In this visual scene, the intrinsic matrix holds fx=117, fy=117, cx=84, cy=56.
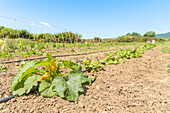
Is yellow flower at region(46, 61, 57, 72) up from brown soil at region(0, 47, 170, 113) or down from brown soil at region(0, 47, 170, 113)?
up

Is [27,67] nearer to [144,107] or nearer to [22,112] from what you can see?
[22,112]

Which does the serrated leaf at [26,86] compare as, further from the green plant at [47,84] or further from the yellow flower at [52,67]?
the yellow flower at [52,67]

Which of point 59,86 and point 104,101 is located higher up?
point 59,86

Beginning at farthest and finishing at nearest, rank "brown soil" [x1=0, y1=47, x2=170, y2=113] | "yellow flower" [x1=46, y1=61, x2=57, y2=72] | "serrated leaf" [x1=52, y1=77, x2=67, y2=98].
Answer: "yellow flower" [x1=46, y1=61, x2=57, y2=72] → "serrated leaf" [x1=52, y1=77, x2=67, y2=98] → "brown soil" [x1=0, y1=47, x2=170, y2=113]

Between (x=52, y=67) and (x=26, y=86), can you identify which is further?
(x=52, y=67)

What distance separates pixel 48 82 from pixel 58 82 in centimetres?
27

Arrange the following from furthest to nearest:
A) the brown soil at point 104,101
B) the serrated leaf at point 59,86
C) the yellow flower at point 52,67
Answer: the yellow flower at point 52,67 < the serrated leaf at point 59,86 < the brown soil at point 104,101

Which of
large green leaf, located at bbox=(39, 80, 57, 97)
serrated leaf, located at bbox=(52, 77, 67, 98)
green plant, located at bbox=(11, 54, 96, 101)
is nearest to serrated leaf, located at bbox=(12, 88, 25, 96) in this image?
green plant, located at bbox=(11, 54, 96, 101)

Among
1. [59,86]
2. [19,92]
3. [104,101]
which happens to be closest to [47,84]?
[59,86]

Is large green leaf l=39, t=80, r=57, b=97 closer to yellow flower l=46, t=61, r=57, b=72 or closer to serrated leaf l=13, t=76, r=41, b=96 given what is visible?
serrated leaf l=13, t=76, r=41, b=96

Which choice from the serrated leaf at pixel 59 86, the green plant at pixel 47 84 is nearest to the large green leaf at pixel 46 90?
the green plant at pixel 47 84

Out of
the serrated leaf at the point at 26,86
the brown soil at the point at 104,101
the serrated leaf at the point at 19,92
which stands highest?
the serrated leaf at the point at 26,86

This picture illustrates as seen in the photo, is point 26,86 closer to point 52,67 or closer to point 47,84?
point 47,84

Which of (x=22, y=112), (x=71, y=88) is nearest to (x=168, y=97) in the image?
(x=71, y=88)
